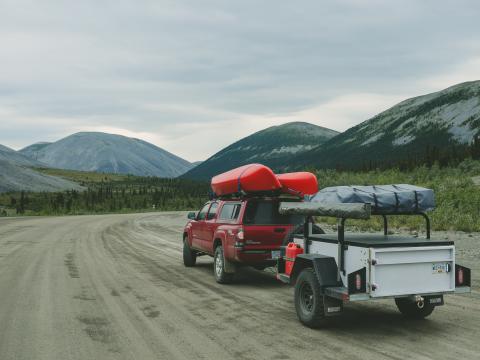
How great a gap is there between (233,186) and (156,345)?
557 centimetres

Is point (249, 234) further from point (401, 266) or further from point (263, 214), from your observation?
point (401, 266)

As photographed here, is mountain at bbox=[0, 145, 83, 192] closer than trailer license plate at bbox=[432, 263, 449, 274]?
No

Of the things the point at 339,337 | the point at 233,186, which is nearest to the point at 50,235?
the point at 233,186

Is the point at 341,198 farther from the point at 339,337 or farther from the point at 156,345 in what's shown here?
the point at 156,345

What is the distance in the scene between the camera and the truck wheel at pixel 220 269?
11492 mm

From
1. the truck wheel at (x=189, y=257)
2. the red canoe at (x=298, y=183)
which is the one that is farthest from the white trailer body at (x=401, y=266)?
the truck wheel at (x=189, y=257)

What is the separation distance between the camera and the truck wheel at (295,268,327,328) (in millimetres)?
7441

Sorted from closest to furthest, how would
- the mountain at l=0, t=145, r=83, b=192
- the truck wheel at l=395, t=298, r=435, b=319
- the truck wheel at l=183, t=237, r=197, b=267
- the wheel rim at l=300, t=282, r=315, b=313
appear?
the wheel rim at l=300, t=282, r=315, b=313, the truck wheel at l=395, t=298, r=435, b=319, the truck wheel at l=183, t=237, r=197, b=267, the mountain at l=0, t=145, r=83, b=192

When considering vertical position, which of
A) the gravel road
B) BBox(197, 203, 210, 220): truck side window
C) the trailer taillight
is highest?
BBox(197, 203, 210, 220): truck side window

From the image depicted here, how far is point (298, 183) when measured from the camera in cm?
1162

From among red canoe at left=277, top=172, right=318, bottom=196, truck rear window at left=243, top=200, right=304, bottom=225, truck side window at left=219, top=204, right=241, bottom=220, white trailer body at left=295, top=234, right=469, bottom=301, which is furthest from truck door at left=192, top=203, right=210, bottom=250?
white trailer body at left=295, top=234, right=469, bottom=301

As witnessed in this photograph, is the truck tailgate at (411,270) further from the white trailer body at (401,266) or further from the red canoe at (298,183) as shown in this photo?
the red canoe at (298,183)

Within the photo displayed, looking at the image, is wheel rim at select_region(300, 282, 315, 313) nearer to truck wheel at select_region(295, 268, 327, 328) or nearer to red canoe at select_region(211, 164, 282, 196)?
truck wheel at select_region(295, 268, 327, 328)

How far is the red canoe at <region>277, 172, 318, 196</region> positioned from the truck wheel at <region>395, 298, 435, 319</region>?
3.82m
